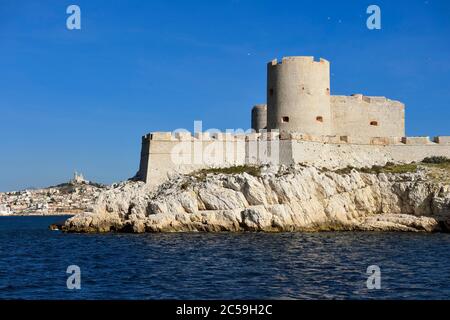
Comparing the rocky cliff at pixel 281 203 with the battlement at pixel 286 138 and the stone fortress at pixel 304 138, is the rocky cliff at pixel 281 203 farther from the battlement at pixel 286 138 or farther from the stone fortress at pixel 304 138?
the battlement at pixel 286 138

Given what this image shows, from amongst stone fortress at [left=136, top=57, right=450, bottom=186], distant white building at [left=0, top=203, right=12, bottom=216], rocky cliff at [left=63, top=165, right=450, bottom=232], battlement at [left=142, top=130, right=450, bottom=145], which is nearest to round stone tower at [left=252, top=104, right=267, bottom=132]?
stone fortress at [left=136, top=57, right=450, bottom=186]

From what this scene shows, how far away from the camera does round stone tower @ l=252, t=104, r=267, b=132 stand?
44.4 m

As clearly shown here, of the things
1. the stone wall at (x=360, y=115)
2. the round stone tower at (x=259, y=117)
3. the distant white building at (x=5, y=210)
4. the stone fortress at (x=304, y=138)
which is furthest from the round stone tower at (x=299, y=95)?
the distant white building at (x=5, y=210)

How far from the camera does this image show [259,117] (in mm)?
44688

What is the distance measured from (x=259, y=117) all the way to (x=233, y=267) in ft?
86.4

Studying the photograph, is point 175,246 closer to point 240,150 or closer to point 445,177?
point 240,150

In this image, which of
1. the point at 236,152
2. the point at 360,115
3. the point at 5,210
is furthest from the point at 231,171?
the point at 5,210

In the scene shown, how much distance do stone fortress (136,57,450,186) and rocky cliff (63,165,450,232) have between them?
6.27ft

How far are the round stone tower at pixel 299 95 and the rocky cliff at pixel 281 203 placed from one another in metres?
4.57

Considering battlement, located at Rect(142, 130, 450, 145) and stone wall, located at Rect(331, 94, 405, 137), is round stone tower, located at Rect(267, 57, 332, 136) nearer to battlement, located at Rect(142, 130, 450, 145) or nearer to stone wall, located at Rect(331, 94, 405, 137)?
battlement, located at Rect(142, 130, 450, 145)

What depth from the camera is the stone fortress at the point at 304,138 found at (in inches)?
1457

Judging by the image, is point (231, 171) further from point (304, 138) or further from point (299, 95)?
point (299, 95)
